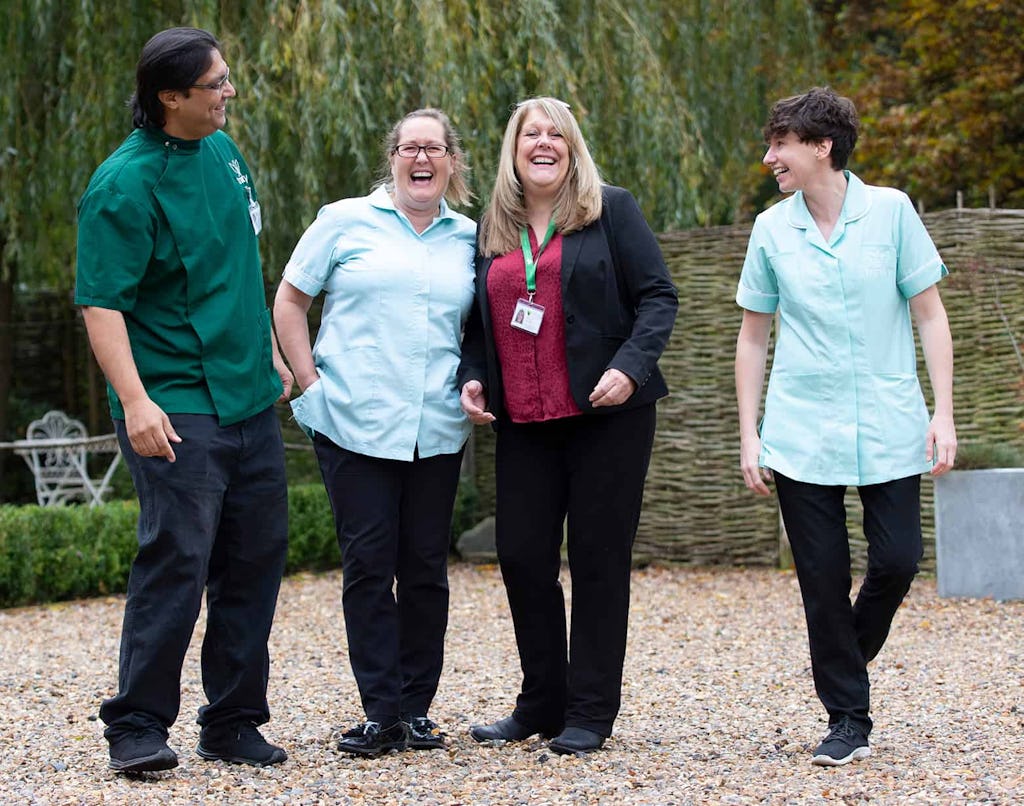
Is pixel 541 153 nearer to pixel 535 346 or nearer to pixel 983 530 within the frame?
pixel 535 346

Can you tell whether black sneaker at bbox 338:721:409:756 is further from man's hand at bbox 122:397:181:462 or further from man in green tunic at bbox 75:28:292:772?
man's hand at bbox 122:397:181:462

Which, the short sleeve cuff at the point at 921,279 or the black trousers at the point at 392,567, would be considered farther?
the black trousers at the point at 392,567

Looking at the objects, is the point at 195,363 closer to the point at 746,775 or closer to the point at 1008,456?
the point at 746,775

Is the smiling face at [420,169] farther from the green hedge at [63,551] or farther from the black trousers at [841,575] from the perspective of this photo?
the green hedge at [63,551]

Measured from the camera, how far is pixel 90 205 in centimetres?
368

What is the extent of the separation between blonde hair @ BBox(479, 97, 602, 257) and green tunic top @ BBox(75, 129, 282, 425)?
2.30ft

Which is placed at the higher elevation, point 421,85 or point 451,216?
point 421,85

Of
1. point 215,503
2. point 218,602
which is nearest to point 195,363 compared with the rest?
point 215,503

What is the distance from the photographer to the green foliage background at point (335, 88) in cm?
792

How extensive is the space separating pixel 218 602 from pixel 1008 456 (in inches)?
175

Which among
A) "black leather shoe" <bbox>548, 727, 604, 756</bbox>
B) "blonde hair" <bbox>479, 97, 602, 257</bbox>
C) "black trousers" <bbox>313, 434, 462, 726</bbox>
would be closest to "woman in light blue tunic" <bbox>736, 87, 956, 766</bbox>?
"blonde hair" <bbox>479, 97, 602, 257</bbox>

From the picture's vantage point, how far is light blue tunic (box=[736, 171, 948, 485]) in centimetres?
377

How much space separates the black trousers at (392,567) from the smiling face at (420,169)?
0.70 metres

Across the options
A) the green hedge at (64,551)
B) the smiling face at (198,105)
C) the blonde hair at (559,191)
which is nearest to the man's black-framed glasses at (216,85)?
the smiling face at (198,105)
